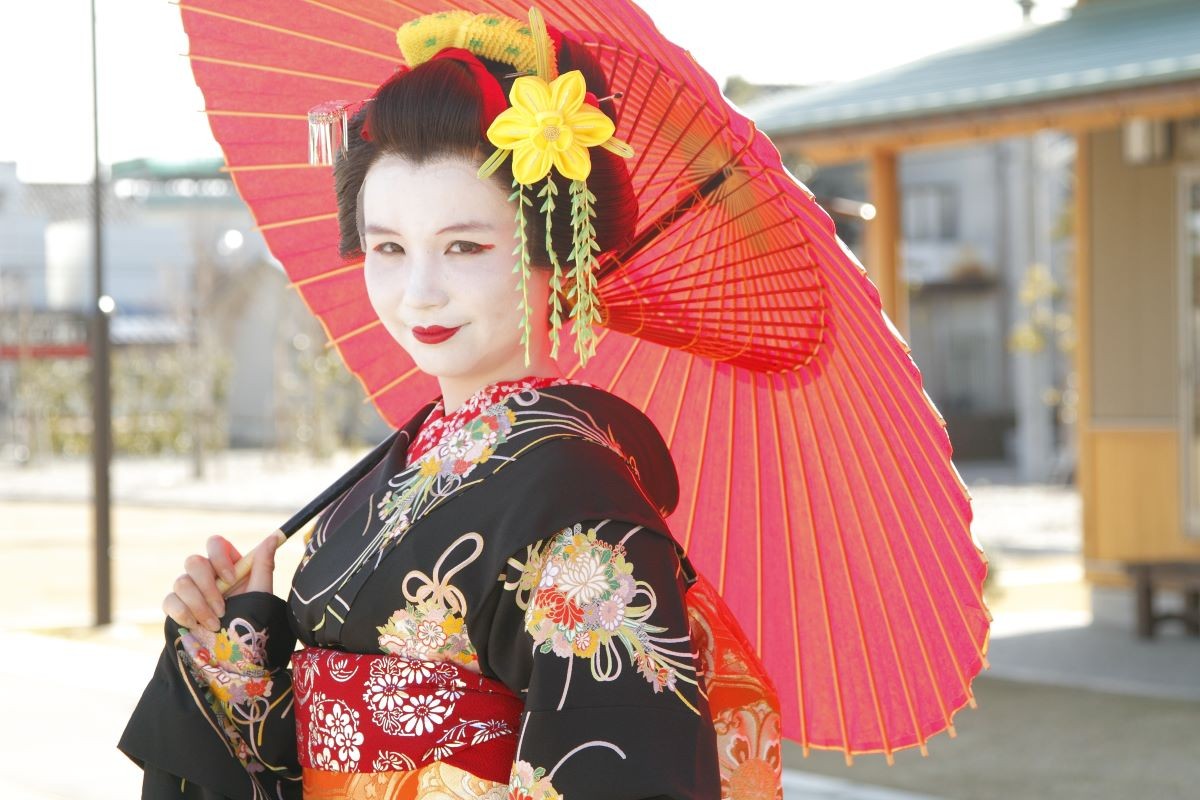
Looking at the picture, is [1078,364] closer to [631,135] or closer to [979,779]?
[979,779]

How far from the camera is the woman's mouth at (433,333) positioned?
179 cm

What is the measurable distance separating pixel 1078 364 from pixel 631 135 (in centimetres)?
689

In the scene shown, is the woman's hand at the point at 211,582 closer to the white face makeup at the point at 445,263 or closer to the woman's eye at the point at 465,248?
the white face makeup at the point at 445,263

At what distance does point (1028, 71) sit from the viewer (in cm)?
650

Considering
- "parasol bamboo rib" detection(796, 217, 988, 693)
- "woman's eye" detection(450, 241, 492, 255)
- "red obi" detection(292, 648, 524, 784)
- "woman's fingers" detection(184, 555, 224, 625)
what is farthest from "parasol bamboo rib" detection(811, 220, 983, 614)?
"woman's fingers" detection(184, 555, 224, 625)

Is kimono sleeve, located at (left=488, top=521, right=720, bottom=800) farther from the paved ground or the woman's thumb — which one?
the paved ground

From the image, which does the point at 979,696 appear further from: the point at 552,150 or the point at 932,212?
the point at 932,212

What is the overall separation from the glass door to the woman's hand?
696 cm

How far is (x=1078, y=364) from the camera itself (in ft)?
26.9

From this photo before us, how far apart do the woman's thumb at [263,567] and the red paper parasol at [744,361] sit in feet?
1.32

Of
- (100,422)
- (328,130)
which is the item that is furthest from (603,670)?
(100,422)

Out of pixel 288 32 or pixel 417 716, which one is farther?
pixel 288 32

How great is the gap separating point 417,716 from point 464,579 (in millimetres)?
176

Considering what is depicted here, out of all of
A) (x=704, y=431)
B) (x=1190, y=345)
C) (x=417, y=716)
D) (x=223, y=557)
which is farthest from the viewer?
(x=1190, y=345)
